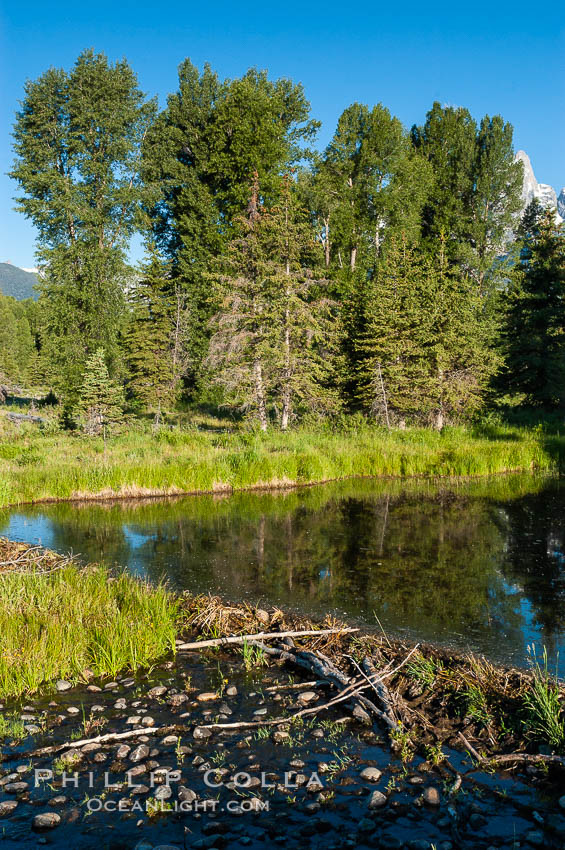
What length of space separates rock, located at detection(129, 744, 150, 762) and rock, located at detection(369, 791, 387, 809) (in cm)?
209

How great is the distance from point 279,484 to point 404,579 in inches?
429

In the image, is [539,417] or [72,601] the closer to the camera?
[72,601]

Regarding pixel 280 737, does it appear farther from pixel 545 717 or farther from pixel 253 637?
pixel 545 717

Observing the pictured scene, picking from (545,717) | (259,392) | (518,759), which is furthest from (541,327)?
(518,759)

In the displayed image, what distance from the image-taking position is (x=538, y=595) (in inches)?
Answer: 391

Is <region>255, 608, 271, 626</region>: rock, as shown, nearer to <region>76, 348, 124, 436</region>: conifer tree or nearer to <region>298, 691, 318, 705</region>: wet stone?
<region>298, 691, 318, 705</region>: wet stone

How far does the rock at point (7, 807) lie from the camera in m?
4.65

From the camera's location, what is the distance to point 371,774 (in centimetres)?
504

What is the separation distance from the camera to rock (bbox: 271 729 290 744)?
5625mm

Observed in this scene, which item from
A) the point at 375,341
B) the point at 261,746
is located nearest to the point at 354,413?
the point at 375,341

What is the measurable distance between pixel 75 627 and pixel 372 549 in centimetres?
729

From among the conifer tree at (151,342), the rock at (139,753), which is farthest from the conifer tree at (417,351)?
the rock at (139,753)

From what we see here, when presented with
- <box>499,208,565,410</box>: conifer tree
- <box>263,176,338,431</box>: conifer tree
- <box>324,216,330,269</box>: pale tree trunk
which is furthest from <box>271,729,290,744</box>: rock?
<box>324,216,330,269</box>: pale tree trunk

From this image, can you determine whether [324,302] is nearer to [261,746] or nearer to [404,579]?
[404,579]
